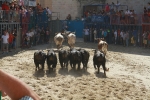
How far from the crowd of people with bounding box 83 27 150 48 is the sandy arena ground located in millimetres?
7766

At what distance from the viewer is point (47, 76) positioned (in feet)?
35.7

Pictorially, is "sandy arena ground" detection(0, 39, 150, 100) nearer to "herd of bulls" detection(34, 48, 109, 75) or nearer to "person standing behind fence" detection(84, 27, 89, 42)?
"herd of bulls" detection(34, 48, 109, 75)

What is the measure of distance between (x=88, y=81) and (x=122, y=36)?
47.2ft

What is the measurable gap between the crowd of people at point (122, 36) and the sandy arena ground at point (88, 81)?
7766mm

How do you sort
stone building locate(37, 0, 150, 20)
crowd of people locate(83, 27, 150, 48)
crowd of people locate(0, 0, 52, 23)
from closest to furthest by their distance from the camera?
crowd of people locate(0, 0, 52, 23) → crowd of people locate(83, 27, 150, 48) → stone building locate(37, 0, 150, 20)

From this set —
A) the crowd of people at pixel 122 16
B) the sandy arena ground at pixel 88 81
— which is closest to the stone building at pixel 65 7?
the crowd of people at pixel 122 16

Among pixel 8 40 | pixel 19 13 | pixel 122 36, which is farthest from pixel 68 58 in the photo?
pixel 122 36

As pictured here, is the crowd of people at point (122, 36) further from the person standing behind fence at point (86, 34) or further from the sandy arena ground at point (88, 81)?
the sandy arena ground at point (88, 81)

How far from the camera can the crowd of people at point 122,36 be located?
2215 cm

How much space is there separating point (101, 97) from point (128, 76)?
3.74 meters

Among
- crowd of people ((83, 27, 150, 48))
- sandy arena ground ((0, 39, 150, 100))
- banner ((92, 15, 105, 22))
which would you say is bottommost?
sandy arena ground ((0, 39, 150, 100))

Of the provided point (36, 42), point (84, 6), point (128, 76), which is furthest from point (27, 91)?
point (84, 6)

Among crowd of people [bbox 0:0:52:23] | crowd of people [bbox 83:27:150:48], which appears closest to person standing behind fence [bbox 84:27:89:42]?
crowd of people [bbox 83:27:150:48]

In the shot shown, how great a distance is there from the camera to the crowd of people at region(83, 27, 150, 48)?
22148mm
